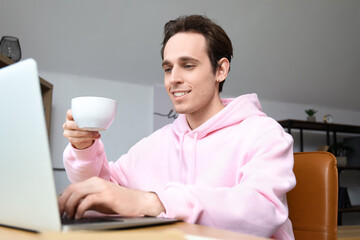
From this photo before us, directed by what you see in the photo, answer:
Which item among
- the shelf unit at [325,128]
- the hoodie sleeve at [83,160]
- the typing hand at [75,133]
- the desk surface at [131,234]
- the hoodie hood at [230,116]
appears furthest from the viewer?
the shelf unit at [325,128]

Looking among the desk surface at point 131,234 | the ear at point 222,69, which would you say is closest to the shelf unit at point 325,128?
the ear at point 222,69

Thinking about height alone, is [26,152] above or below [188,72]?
below

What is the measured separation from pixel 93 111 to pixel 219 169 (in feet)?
1.55

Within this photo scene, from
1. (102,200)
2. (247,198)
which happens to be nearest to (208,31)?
(247,198)

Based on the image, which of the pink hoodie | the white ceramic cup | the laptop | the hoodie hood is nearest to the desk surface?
the laptop

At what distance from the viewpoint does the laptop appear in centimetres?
42

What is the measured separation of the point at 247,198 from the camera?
2.40ft

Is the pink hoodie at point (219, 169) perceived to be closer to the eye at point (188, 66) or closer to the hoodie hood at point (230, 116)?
the hoodie hood at point (230, 116)

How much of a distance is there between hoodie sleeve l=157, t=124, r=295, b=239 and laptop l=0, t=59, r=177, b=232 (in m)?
0.15

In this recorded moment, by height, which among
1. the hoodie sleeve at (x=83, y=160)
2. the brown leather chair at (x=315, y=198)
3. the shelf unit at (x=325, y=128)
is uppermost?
the hoodie sleeve at (x=83, y=160)

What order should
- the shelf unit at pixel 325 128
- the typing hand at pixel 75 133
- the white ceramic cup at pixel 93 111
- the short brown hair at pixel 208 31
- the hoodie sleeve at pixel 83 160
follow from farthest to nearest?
the shelf unit at pixel 325 128 → the short brown hair at pixel 208 31 → the hoodie sleeve at pixel 83 160 → the typing hand at pixel 75 133 → the white ceramic cup at pixel 93 111

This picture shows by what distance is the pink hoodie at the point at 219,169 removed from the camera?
2.24ft

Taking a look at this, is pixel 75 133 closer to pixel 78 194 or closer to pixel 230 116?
pixel 78 194

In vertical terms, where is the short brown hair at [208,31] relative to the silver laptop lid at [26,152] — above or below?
above
